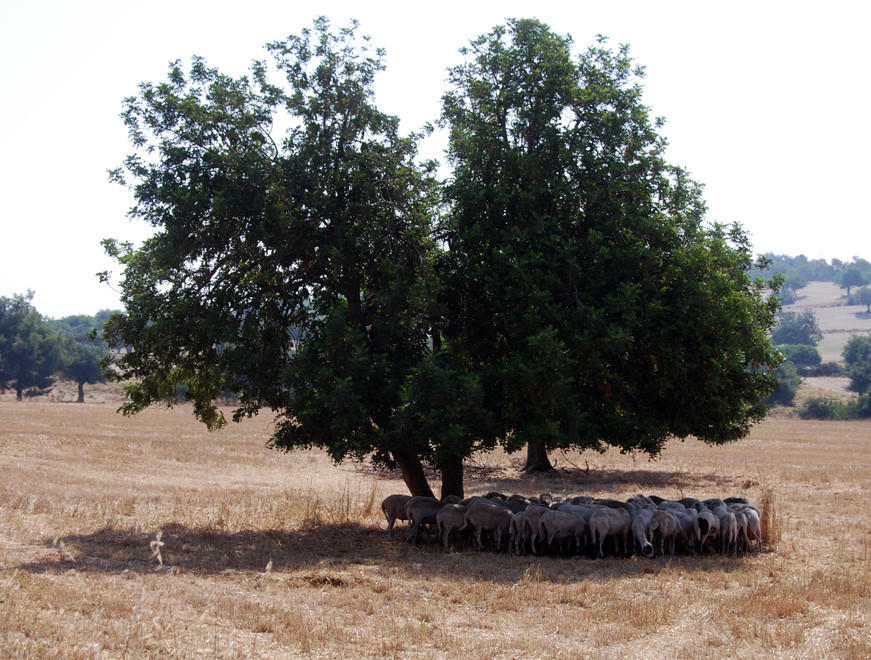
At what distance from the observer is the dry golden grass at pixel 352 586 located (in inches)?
336

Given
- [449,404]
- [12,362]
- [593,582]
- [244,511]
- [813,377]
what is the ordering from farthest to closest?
[813,377], [12,362], [244,511], [449,404], [593,582]

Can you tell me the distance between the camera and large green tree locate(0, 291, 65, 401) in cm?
8950

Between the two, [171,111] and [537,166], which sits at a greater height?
[171,111]

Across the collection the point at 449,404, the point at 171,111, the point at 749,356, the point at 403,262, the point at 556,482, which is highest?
the point at 171,111

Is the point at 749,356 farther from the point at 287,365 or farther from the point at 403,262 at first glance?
the point at 287,365

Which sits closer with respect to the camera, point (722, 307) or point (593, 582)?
point (593, 582)

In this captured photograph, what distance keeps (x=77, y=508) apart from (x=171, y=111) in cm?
887

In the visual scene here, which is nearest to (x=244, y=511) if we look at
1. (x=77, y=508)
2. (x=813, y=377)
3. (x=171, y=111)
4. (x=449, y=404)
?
(x=77, y=508)

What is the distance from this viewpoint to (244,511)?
61.0 feet

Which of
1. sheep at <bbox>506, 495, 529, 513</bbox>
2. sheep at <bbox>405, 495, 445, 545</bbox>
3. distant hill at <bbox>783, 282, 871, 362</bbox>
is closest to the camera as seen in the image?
sheep at <bbox>506, 495, 529, 513</bbox>

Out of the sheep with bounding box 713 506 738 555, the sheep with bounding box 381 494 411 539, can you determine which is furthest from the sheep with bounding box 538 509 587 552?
the sheep with bounding box 381 494 411 539

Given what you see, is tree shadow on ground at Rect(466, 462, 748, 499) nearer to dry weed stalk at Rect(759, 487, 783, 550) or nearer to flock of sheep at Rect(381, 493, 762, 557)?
dry weed stalk at Rect(759, 487, 783, 550)

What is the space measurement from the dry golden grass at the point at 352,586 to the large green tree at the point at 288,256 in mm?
2438

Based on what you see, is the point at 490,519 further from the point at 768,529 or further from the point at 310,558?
the point at 768,529
